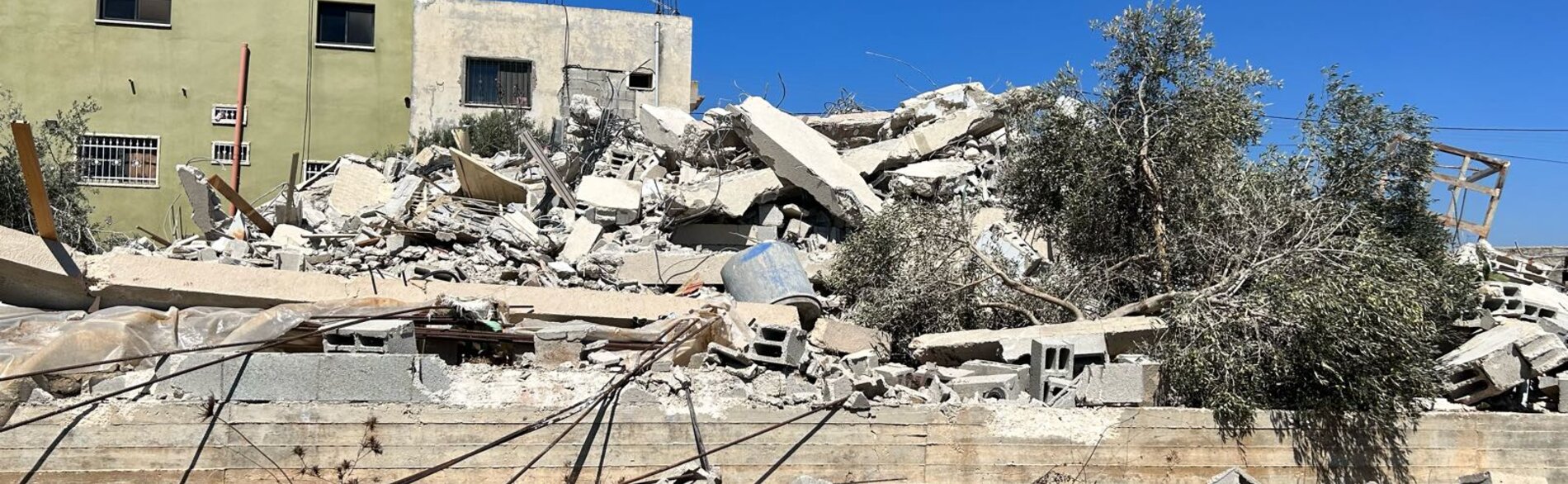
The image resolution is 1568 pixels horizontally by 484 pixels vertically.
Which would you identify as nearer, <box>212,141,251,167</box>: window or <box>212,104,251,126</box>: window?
<box>212,141,251,167</box>: window

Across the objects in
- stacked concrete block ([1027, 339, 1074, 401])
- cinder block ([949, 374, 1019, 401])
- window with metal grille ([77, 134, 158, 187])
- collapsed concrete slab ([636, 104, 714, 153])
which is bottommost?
cinder block ([949, 374, 1019, 401])

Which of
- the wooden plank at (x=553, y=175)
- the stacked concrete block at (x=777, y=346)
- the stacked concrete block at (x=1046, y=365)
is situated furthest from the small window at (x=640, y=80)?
the stacked concrete block at (x=777, y=346)

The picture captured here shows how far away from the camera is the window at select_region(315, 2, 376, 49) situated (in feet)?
74.4

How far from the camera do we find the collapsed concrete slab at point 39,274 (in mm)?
9461

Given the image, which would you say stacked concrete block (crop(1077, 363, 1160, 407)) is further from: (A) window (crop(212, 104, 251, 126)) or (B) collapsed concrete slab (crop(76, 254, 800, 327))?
(A) window (crop(212, 104, 251, 126))

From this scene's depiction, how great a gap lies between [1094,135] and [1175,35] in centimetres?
133

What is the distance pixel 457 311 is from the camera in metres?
9.30

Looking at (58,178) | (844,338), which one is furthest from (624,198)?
(58,178)

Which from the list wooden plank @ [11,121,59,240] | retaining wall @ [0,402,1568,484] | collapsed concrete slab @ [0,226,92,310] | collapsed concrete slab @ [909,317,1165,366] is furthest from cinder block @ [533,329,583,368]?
wooden plank @ [11,121,59,240]

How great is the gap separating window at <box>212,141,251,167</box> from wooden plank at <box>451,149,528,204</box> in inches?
359

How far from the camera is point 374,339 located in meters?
8.60

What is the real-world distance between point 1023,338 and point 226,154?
17.6 metres

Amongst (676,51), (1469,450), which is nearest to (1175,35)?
(1469,450)

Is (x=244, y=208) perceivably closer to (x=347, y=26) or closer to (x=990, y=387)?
(x=347, y=26)
